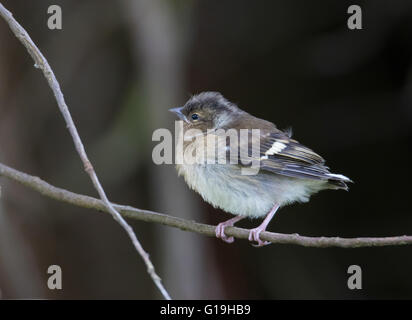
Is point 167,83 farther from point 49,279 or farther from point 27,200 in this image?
point 49,279

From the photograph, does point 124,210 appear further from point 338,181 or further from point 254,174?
point 338,181

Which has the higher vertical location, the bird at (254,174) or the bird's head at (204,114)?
the bird's head at (204,114)

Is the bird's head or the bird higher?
the bird's head

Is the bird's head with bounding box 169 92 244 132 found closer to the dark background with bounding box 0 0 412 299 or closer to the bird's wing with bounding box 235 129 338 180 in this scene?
the bird's wing with bounding box 235 129 338 180

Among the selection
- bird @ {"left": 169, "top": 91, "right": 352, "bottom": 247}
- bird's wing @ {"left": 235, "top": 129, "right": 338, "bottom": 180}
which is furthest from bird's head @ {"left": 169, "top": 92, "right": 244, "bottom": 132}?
bird's wing @ {"left": 235, "top": 129, "right": 338, "bottom": 180}

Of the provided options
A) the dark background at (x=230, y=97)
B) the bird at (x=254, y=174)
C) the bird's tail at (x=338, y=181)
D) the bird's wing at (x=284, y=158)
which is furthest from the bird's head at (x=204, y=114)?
the dark background at (x=230, y=97)

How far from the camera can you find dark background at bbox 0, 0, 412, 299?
6.80m

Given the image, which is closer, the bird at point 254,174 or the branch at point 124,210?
the branch at point 124,210

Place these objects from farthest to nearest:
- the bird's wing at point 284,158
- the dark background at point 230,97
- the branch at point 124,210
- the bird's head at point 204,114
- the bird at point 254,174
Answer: the dark background at point 230,97 < the bird's head at point 204,114 < the bird's wing at point 284,158 < the bird at point 254,174 < the branch at point 124,210

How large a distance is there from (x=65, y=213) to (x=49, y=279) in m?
0.91

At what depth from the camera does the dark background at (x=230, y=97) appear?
22.3 ft

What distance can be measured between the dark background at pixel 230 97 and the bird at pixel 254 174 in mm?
1855

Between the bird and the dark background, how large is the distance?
185 cm

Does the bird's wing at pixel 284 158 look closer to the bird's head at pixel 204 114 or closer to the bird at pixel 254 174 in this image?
the bird at pixel 254 174
